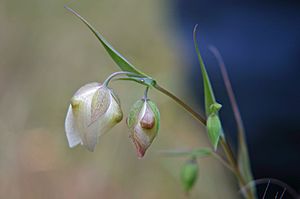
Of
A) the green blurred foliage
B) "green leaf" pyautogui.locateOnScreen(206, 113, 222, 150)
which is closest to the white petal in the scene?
"green leaf" pyautogui.locateOnScreen(206, 113, 222, 150)

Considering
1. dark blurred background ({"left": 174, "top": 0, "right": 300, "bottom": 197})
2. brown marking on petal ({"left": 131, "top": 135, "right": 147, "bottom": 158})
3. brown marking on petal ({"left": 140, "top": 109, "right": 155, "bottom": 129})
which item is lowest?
dark blurred background ({"left": 174, "top": 0, "right": 300, "bottom": 197})

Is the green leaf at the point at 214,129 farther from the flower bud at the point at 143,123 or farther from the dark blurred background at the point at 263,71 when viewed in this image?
the dark blurred background at the point at 263,71

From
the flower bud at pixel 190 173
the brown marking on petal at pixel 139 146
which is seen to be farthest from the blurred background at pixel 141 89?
the brown marking on petal at pixel 139 146

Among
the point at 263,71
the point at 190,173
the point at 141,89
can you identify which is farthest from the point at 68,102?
the point at 190,173

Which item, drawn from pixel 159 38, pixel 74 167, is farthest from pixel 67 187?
pixel 159 38

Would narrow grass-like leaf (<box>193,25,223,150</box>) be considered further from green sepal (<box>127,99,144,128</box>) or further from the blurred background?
the blurred background

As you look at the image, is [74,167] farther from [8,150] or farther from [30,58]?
[30,58]
